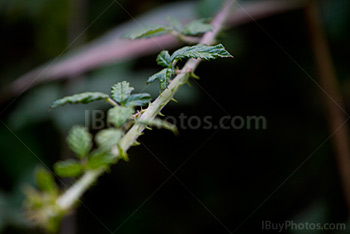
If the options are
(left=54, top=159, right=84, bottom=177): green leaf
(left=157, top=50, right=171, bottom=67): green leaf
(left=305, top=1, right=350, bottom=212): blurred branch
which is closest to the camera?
(left=54, top=159, right=84, bottom=177): green leaf

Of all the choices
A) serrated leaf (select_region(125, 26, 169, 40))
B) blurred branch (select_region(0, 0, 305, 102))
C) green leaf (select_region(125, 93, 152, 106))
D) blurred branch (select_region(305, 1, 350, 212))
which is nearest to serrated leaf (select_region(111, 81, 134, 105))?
green leaf (select_region(125, 93, 152, 106))

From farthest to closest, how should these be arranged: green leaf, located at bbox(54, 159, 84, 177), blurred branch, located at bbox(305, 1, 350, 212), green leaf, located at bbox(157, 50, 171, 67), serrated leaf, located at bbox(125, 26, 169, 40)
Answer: blurred branch, located at bbox(305, 1, 350, 212) < serrated leaf, located at bbox(125, 26, 169, 40) < green leaf, located at bbox(157, 50, 171, 67) < green leaf, located at bbox(54, 159, 84, 177)

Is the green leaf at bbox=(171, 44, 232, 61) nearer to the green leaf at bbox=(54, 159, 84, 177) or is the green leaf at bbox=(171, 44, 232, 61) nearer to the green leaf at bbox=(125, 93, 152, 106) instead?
the green leaf at bbox=(125, 93, 152, 106)

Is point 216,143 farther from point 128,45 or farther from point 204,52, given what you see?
point 204,52

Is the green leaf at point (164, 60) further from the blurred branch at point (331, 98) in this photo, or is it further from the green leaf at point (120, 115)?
the blurred branch at point (331, 98)

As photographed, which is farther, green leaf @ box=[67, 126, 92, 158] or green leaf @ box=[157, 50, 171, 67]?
green leaf @ box=[157, 50, 171, 67]

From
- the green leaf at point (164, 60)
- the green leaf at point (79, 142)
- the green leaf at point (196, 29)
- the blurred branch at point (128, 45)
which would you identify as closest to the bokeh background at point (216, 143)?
the blurred branch at point (128, 45)
